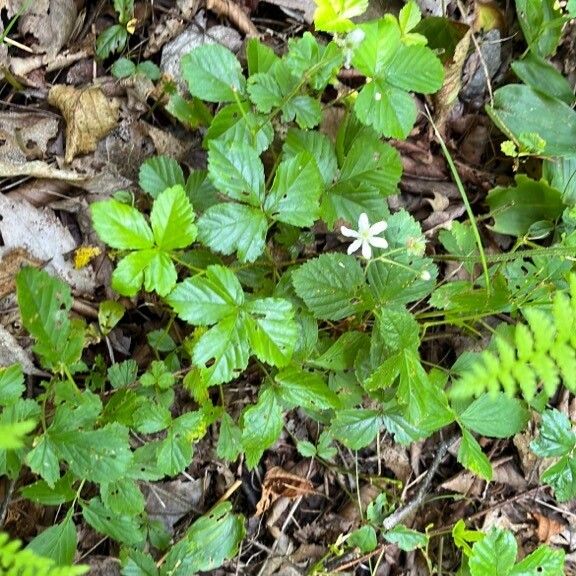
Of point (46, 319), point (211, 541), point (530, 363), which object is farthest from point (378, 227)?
point (211, 541)

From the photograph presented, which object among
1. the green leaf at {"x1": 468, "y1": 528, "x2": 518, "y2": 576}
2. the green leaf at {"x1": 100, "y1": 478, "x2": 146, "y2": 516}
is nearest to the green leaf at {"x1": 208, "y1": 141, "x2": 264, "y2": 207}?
the green leaf at {"x1": 100, "y1": 478, "x2": 146, "y2": 516}

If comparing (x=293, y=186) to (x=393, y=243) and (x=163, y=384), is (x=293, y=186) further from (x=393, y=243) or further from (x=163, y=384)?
(x=163, y=384)

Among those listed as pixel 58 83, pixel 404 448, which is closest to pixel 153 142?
pixel 58 83

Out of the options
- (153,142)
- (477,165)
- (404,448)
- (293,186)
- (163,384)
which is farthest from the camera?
(477,165)

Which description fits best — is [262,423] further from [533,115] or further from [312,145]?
[533,115]

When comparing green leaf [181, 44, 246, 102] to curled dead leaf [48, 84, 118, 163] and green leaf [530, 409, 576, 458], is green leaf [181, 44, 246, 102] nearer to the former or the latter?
curled dead leaf [48, 84, 118, 163]

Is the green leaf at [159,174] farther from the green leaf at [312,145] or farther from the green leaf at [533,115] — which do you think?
the green leaf at [533,115]
